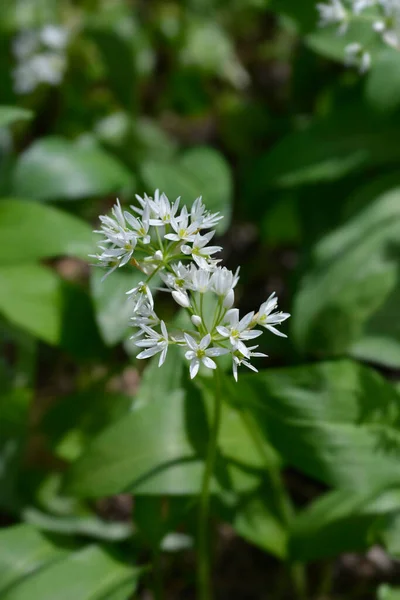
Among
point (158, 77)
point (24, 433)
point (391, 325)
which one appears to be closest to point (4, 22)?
point (158, 77)

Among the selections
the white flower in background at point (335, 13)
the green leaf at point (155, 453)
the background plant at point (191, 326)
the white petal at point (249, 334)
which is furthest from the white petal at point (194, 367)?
the white flower in background at point (335, 13)

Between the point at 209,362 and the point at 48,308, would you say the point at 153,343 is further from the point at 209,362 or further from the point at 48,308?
the point at 48,308

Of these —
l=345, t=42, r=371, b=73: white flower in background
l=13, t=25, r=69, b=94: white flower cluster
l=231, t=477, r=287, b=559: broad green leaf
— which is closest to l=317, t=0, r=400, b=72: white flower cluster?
l=345, t=42, r=371, b=73: white flower in background

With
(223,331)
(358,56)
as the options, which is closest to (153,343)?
(223,331)

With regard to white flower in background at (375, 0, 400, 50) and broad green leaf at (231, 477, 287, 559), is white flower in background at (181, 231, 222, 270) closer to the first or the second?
broad green leaf at (231, 477, 287, 559)

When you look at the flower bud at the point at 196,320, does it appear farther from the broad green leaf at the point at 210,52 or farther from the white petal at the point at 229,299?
the broad green leaf at the point at 210,52
